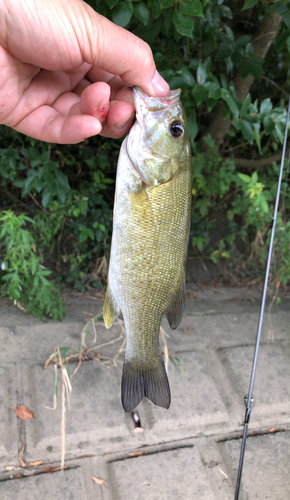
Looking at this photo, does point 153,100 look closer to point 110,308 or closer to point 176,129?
point 176,129

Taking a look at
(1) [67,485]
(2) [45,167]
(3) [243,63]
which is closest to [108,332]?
(1) [67,485]

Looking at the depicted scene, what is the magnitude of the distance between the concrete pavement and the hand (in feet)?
4.95

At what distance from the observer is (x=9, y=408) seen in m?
2.15

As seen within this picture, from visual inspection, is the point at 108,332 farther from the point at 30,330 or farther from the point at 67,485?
the point at 67,485

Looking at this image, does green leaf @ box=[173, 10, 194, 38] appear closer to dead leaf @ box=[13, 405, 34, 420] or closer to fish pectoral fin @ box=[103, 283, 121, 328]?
fish pectoral fin @ box=[103, 283, 121, 328]

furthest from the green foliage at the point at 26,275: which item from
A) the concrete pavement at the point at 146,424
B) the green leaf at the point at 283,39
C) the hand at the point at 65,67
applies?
the green leaf at the point at 283,39

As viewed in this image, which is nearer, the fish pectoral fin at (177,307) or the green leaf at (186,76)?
the fish pectoral fin at (177,307)

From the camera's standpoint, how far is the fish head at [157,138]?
133 cm

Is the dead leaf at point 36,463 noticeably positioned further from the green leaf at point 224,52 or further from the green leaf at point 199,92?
the green leaf at point 224,52

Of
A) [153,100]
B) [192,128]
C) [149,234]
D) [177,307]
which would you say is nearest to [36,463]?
[177,307]

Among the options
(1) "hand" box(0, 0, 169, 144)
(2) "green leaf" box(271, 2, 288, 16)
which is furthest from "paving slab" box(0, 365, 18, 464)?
(2) "green leaf" box(271, 2, 288, 16)

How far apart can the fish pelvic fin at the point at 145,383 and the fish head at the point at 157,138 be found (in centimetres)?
71

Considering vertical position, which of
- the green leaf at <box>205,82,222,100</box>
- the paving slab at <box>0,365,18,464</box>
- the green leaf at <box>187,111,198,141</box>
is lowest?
the paving slab at <box>0,365,18,464</box>

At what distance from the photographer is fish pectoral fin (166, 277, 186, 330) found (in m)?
1.45
